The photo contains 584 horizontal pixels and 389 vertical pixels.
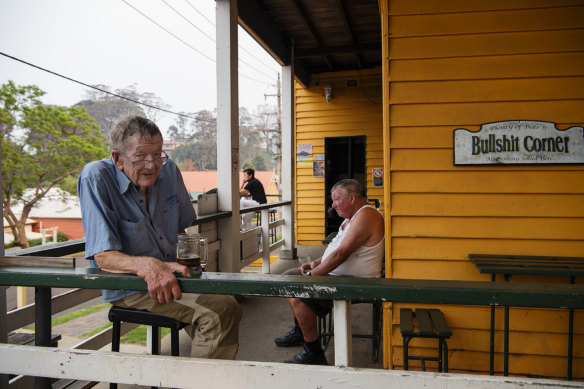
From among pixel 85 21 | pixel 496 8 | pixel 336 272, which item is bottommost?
pixel 336 272

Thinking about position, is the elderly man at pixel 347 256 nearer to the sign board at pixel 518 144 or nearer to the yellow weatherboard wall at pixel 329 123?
the sign board at pixel 518 144

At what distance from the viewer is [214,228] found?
4168 mm

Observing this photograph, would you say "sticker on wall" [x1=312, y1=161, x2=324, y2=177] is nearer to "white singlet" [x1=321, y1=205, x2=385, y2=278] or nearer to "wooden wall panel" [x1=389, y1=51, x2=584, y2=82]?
"white singlet" [x1=321, y1=205, x2=385, y2=278]

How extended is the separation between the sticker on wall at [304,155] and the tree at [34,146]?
14718 millimetres

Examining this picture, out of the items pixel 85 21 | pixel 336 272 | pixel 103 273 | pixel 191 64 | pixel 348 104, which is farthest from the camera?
pixel 191 64

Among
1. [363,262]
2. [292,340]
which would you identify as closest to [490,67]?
[363,262]

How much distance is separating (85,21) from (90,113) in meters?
5.53

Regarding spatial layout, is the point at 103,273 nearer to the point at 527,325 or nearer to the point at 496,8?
the point at 527,325

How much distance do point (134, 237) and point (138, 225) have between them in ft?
0.16

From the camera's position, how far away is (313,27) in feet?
20.0

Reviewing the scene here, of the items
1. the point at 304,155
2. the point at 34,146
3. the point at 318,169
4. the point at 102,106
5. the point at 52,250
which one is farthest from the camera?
the point at 102,106

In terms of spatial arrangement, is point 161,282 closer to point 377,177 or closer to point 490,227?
point 490,227

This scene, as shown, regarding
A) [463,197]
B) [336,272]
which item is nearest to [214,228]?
[336,272]

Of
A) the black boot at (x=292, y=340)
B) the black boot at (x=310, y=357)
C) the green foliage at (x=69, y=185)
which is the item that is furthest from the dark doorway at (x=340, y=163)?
the green foliage at (x=69, y=185)
